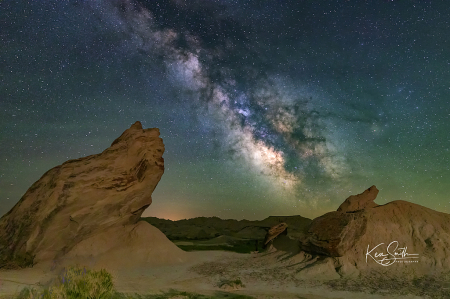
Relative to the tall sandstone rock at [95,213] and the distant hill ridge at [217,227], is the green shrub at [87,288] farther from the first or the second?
the distant hill ridge at [217,227]

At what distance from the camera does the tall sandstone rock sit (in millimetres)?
16531

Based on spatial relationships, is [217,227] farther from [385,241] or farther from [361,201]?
[385,241]

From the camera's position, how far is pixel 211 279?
14.6 meters

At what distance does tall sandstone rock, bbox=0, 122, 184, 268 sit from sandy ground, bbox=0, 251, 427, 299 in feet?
4.26

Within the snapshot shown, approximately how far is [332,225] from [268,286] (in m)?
5.86

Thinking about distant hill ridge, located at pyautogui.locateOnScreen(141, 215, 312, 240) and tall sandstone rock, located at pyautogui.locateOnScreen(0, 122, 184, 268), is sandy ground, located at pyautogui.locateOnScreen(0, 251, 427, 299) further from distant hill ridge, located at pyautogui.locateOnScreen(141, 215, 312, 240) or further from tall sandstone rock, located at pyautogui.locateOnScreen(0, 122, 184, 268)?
distant hill ridge, located at pyautogui.locateOnScreen(141, 215, 312, 240)

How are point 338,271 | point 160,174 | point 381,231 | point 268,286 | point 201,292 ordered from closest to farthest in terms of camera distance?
point 201,292 < point 268,286 < point 338,271 < point 381,231 < point 160,174

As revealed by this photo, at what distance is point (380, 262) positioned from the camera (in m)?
15.5

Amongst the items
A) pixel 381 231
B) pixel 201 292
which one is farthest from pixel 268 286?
pixel 381 231

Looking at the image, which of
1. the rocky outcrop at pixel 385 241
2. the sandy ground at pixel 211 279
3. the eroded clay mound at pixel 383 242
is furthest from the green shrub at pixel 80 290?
the rocky outcrop at pixel 385 241

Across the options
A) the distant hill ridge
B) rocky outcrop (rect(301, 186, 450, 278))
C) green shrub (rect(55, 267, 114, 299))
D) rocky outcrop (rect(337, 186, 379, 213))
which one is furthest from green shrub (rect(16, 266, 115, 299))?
the distant hill ridge

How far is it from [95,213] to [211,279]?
25.9 feet

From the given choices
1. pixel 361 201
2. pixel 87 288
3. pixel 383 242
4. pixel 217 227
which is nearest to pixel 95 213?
pixel 87 288

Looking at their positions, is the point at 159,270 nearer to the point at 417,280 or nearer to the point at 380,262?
the point at 380,262
